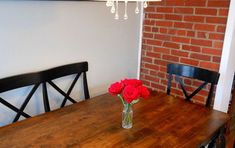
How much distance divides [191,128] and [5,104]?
1.26 metres

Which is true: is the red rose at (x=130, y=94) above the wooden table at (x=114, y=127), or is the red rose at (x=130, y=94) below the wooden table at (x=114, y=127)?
above

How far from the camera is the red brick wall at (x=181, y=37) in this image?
2.23 m

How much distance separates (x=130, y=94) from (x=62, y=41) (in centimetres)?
98

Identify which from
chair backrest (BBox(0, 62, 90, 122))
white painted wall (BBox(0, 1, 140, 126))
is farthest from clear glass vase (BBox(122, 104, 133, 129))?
white painted wall (BBox(0, 1, 140, 126))

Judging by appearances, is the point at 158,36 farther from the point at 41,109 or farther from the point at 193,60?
the point at 41,109

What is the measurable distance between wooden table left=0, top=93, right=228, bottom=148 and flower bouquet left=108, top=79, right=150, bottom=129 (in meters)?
0.07

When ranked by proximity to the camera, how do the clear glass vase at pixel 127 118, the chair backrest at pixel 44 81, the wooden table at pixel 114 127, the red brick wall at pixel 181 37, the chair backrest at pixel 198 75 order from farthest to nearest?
the red brick wall at pixel 181 37
the chair backrest at pixel 198 75
the chair backrest at pixel 44 81
the clear glass vase at pixel 127 118
the wooden table at pixel 114 127

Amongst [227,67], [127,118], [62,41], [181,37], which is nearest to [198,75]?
[227,67]

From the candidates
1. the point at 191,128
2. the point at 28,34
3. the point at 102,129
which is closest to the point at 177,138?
the point at 191,128

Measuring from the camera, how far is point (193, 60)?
2432 mm

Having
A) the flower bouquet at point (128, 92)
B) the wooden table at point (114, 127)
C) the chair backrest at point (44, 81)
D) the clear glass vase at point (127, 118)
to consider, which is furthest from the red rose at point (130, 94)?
the chair backrest at point (44, 81)

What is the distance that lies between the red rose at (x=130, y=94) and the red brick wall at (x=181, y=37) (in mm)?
1257

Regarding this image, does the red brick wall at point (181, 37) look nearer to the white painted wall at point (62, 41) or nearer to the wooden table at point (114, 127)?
the white painted wall at point (62, 41)

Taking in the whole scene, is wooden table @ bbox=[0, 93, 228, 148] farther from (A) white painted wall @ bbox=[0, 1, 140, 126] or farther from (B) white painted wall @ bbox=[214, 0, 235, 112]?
(B) white painted wall @ bbox=[214, 0, 235, 112]
